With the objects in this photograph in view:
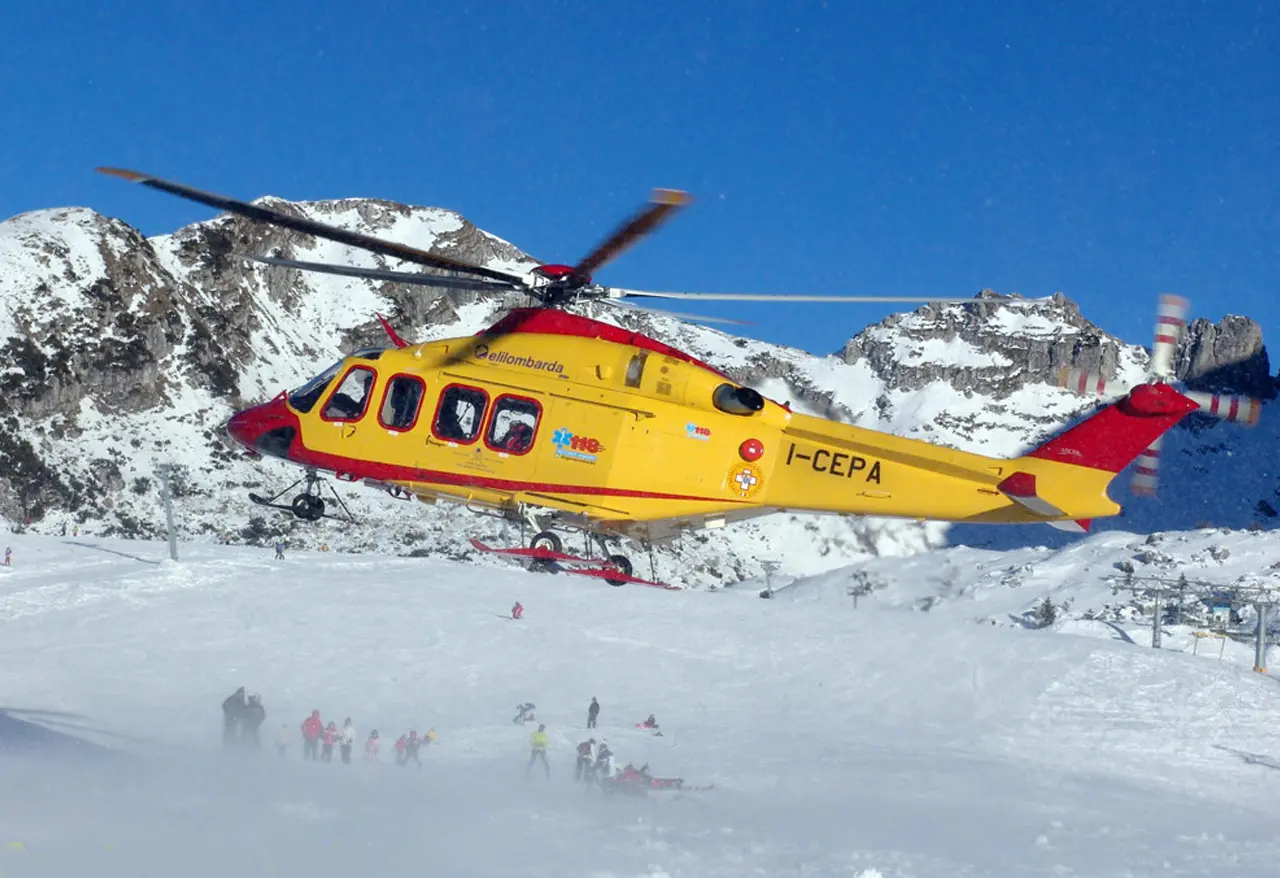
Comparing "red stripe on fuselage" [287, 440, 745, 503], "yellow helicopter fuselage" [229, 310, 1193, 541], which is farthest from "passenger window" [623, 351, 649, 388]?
"red stripe on fuselage" [287, 440, 745, 503]

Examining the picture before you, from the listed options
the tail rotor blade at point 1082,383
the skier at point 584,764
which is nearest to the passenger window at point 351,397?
the tail rotor blade at point 1082,383

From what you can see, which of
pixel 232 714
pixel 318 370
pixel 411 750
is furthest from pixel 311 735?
pixel 318 370

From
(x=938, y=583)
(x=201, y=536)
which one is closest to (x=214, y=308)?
(x=201, y=536)

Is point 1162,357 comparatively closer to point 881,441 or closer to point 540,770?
point 881,441

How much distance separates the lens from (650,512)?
16.2 m

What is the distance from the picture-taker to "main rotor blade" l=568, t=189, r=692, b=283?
40.7 feet

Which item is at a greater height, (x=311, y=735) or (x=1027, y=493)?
(x=1027, y=493)

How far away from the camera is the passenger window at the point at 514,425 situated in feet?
53.1

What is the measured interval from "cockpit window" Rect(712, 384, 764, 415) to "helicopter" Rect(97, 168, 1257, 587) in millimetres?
23

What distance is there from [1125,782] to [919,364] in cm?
15673

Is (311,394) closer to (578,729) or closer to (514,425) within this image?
(514,425)

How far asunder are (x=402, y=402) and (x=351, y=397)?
2.76 ft

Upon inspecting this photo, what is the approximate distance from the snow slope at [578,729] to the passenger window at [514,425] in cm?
518

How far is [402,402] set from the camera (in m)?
16.7
